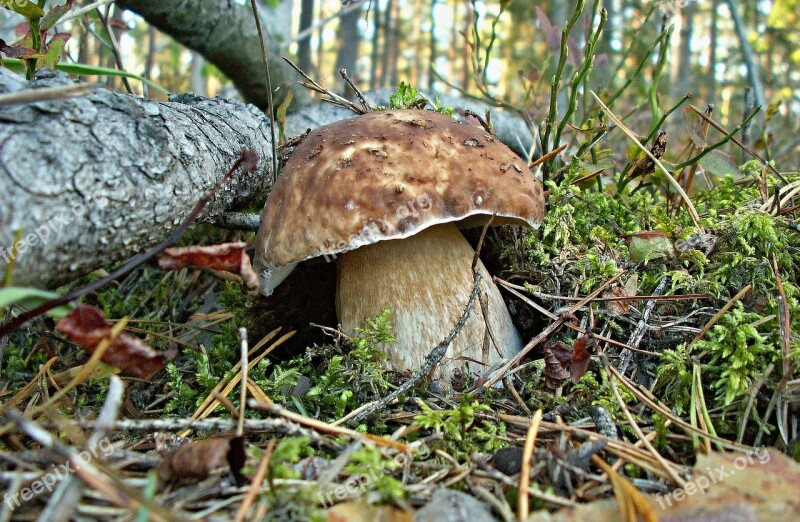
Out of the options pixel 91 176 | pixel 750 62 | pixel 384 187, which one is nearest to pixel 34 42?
pixel 91 176

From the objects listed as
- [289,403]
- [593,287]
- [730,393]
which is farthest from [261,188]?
[730,393]

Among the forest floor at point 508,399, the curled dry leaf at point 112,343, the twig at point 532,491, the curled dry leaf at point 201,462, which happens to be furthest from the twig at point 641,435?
the curled dry leaf at point 112,343

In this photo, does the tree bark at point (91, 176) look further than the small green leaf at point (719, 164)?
No

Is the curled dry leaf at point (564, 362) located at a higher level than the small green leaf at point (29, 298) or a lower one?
lower

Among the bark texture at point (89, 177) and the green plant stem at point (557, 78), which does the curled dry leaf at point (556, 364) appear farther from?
the bark texture at point (89, 177)

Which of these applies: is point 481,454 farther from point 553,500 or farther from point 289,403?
point 289,403
